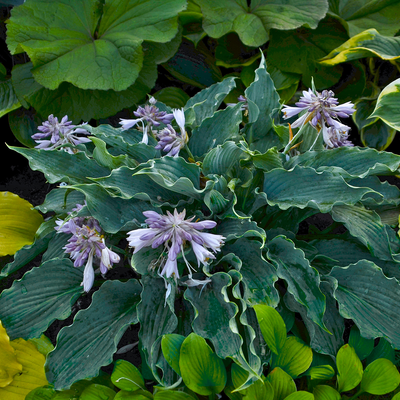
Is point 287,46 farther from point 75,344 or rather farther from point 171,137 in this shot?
point 75,344

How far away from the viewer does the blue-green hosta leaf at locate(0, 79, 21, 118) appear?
204 centimetres

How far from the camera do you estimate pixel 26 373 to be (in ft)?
4.52

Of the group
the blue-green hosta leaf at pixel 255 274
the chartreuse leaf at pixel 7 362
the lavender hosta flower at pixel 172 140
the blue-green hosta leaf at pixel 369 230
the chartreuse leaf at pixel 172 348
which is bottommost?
the chartreuse leaf at pixel 7 362

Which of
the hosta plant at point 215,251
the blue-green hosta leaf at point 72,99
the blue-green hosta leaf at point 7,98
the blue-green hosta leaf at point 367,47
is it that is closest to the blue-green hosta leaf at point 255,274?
the hosta plant at point 215,251

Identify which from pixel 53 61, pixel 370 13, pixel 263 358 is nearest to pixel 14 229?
pixel 53 61

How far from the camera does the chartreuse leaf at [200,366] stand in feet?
3.71

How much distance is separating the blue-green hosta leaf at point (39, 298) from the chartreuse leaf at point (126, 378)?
0.86 ft

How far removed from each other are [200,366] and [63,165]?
0.82 metres

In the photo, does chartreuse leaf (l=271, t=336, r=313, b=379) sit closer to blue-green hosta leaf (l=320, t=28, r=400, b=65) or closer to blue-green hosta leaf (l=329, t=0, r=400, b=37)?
blue-green hosta leaf (l=320, t=28, r=400, b=65)

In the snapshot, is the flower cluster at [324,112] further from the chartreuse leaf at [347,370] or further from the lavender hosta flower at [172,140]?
the chartreuse leaf at [347,370]

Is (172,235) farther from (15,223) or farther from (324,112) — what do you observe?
(15,223)

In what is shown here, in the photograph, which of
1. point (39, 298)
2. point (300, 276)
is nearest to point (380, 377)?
point (300, 276)

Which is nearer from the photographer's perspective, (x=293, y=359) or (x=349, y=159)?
(x=293, y=359)

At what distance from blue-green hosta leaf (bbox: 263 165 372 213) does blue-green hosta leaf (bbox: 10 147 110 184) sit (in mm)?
625
